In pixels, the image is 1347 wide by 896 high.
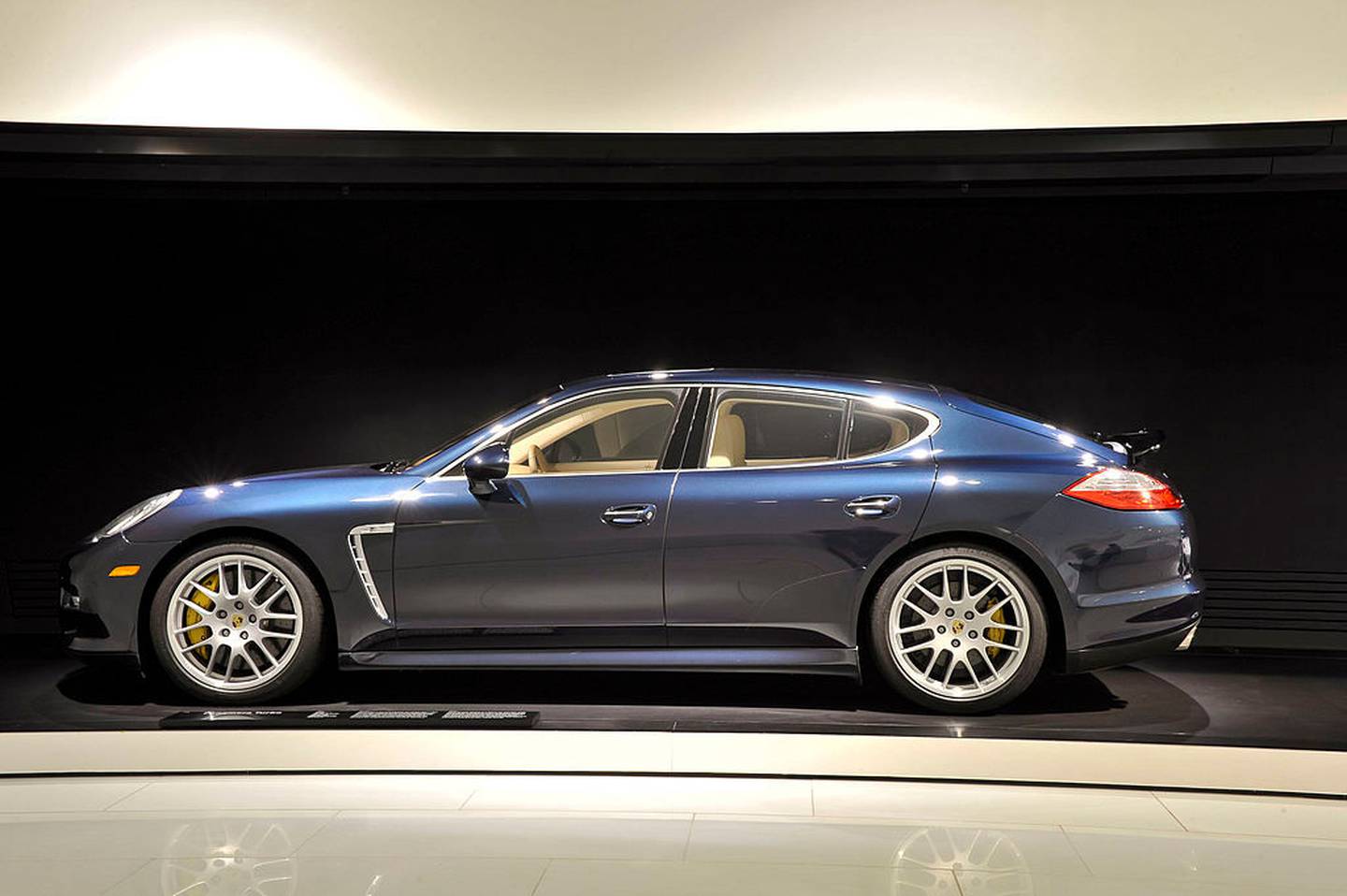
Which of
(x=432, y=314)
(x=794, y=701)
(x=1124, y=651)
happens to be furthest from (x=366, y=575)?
(x=1124, y=651)

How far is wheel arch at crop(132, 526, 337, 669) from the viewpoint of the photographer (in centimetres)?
455

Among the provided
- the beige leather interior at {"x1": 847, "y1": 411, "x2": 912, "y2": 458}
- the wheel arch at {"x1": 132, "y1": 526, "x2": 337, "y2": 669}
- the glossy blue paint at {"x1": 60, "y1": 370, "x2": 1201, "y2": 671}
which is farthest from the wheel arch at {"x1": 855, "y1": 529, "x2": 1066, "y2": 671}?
the wheel arch at {"x1": 132, "y1": 526, "x2": 337, "y2": 669}

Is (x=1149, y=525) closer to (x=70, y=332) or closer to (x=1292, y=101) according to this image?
(x=1292, y=101)

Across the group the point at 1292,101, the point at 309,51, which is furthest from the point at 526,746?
the point at 1292,101

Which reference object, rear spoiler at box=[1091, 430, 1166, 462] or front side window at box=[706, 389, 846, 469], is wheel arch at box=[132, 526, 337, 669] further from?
rear spoiler at box=[1091, 430, 1166, 462]

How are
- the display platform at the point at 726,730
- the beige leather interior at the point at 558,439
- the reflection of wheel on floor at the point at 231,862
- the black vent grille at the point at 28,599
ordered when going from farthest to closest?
the black vent grille at the point at 28,599, the beige leather interior at the point at 558,439, the display platform at the point at 726,730, the reflection of wheel on floor at the point at 231,862

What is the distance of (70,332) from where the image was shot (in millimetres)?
6312

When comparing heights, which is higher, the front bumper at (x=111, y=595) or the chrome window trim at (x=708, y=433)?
the chrome window trim at (x=708, y=433)

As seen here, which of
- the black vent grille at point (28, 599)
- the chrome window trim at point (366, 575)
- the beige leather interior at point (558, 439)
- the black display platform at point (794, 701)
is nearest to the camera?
the black display platform at point (794, 701)

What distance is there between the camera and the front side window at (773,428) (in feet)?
14.9

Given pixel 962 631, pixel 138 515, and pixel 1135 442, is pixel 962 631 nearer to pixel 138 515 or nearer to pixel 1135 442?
pixel 1135 442

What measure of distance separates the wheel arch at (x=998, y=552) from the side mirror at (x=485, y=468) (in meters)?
1.41

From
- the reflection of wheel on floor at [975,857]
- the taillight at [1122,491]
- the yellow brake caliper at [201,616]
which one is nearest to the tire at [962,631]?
the taillight at [1122,491]

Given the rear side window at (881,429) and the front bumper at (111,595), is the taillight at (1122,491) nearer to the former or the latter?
the rear side window at (881,429)
